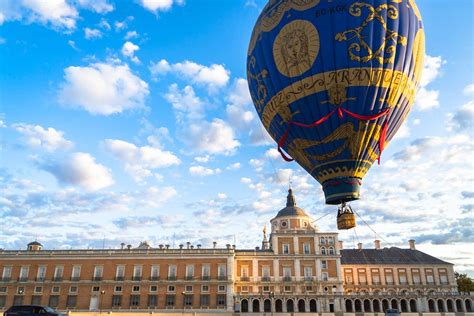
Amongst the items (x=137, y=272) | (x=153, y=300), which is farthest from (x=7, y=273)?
(x=153, y=300)

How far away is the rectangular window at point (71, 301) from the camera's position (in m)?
47.4

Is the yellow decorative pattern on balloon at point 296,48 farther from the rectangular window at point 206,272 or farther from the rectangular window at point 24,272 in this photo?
the rectangular window at point 24,272

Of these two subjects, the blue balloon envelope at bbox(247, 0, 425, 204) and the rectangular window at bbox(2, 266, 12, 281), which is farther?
the rectangular window at bbox(2, 266, 12, 281)

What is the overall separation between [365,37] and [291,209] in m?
45.5

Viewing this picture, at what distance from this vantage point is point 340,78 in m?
13.8

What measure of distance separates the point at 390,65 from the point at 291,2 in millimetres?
4513

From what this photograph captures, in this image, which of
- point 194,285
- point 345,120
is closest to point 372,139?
point 345,120

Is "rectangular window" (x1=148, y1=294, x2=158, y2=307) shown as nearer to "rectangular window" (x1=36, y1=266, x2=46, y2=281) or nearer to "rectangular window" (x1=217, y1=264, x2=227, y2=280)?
"rectangular window" (x1=217, y1=264, x2=227, y2=280)

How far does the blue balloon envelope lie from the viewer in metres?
13.8

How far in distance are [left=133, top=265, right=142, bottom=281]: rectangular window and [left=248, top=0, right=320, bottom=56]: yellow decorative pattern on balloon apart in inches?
1555

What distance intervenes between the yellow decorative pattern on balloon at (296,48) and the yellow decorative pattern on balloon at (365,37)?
99cm

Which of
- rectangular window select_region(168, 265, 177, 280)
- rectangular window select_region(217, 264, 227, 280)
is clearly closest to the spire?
rectangular window select_region(217, 264, 227, 280)

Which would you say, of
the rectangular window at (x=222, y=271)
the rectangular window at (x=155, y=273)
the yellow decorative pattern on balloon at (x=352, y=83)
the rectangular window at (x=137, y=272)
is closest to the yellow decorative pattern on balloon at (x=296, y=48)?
the yellow decorative pattern on balloon at (x=352, y=83)

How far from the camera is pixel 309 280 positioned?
166 ft
